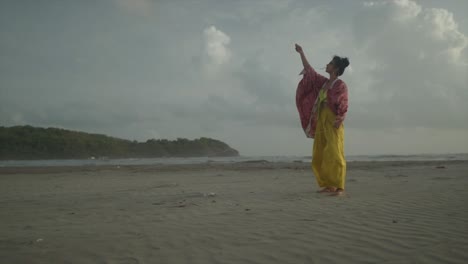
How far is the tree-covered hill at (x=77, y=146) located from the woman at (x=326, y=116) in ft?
125

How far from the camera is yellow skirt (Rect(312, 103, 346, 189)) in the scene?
567 centimetres

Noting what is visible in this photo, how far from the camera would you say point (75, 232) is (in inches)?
139

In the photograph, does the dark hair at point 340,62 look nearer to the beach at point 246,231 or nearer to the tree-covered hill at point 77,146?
the beach at point 246,231

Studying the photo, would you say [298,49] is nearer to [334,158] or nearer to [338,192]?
[334,158]

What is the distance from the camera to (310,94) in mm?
6492

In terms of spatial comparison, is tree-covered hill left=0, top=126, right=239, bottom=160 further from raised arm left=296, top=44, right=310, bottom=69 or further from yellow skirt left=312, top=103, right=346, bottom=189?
yellow skirt left=312, top=103, right=346, bottom=189

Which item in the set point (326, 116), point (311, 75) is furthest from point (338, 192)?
point (311, 75)

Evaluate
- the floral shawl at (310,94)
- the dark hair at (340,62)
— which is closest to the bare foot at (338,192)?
the floral shawl at (310,94)

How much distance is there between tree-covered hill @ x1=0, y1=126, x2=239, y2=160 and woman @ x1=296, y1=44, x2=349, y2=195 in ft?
125

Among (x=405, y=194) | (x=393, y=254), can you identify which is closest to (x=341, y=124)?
(x=405, y=194)

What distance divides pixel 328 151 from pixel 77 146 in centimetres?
4108

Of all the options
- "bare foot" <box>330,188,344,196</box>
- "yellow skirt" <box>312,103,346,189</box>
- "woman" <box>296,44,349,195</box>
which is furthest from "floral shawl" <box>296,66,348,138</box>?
"bare foot" <box>330,188,344,196</box>

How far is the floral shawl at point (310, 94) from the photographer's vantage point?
237 inches

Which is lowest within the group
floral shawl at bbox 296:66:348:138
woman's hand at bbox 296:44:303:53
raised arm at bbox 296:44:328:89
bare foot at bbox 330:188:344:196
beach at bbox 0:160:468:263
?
beach at bbox 0:160:468:263
